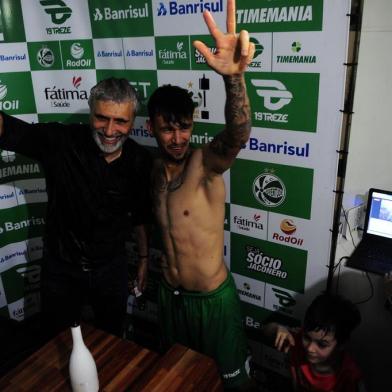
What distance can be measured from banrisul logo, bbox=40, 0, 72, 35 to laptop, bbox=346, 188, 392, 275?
1.95 metres

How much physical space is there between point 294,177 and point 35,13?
5.96ft

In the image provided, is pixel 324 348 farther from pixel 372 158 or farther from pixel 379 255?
pixel 372 158

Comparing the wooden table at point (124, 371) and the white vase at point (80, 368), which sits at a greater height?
the white vase at point (80, 368)

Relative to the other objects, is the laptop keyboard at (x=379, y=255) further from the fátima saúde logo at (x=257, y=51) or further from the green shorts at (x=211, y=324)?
the fátima saúde logo at (x=257, y=51)

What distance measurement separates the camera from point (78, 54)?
2.42 metres

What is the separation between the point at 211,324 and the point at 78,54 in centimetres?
175

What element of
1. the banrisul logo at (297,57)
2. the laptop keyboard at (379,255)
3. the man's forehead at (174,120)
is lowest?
the laptop keyboard at (379,255)

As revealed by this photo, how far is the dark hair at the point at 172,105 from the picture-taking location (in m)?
1.62

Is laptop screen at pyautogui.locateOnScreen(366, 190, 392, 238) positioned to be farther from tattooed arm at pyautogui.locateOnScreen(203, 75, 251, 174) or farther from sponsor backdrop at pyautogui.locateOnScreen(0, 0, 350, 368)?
tattooed arm at pyautogui.locateOnScreen(203, 75, 251, 174)

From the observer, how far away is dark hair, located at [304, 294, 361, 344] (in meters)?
1.61

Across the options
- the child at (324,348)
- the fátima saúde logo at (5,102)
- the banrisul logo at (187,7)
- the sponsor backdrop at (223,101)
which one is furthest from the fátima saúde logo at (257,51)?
the fátima saúde logo at (5,102)

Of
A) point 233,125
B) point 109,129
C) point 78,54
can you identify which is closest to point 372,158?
point 233,125

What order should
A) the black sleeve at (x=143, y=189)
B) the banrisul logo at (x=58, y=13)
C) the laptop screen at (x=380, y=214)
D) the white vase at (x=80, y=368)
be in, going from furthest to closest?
the banrisul logo at (x=58, y=13) → the black sleeve at (x=143, y=189) → the laptop screen at (x=380, y=214) → the white vase at (x=80, y=368)

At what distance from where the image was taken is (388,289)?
1.71 metres
